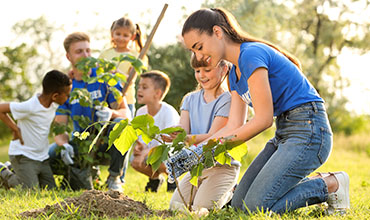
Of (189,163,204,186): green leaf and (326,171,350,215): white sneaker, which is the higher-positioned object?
(189,163,204,186): green leaf

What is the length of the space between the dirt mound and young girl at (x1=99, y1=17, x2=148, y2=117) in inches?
85.4

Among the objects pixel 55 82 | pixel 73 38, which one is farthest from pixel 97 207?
pixel 73 38

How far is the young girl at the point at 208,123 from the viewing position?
3125 millimetres

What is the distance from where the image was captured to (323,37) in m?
18.3

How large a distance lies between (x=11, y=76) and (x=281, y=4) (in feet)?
32.6

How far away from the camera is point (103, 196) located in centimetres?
272

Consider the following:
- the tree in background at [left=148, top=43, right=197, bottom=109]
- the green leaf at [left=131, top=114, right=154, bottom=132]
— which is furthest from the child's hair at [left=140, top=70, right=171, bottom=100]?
the tree in background at [left=148, top=43, right=197, bottom=109]

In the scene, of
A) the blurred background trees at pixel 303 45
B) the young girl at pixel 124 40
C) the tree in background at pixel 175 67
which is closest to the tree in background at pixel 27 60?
the blurred background trees at pixel 303 45

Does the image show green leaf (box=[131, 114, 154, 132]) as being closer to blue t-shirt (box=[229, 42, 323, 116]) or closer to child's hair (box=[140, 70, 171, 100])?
blue t-shirt (box=[229, 42, 323, 116])

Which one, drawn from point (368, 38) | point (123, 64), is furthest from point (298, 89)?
point (368, 38)

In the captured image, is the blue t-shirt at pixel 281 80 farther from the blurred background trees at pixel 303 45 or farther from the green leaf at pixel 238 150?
the blurred background trees at pixel 303 45

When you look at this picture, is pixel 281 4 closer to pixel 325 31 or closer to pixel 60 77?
pixel 325 31

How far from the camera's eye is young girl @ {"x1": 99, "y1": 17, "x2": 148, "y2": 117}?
190 inches

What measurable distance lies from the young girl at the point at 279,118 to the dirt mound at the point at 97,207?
65 centimetres
